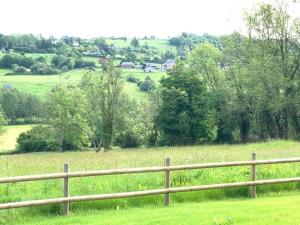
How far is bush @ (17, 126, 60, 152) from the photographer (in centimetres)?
8338

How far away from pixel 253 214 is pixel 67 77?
443 feet

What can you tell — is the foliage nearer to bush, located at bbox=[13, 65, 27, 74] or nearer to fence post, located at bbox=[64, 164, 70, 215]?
fence post, located at bbox=[64, 164, 70, 215]

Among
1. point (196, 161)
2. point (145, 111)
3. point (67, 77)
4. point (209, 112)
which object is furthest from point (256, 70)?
point (67, 77)

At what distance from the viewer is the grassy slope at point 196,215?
12.4 m

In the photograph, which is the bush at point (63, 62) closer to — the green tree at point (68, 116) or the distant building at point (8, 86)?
the distant building at point (8, 86)

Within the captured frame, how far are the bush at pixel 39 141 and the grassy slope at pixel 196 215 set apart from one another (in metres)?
70.4

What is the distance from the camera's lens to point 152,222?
40.5 feet

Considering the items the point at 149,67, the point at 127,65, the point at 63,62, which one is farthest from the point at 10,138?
the point at 149,67

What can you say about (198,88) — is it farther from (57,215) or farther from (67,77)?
(67,77)

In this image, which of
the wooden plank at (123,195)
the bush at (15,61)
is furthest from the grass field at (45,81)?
the wooden plank at (123,195)

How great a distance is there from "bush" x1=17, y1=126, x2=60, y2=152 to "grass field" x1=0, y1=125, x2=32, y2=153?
2956 mm

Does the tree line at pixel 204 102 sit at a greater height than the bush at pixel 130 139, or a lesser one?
greater

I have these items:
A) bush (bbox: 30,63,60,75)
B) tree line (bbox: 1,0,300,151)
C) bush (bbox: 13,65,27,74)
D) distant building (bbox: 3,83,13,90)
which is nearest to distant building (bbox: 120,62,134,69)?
bush (bbox: 30,63,60,75)

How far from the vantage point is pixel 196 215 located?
13039mm
